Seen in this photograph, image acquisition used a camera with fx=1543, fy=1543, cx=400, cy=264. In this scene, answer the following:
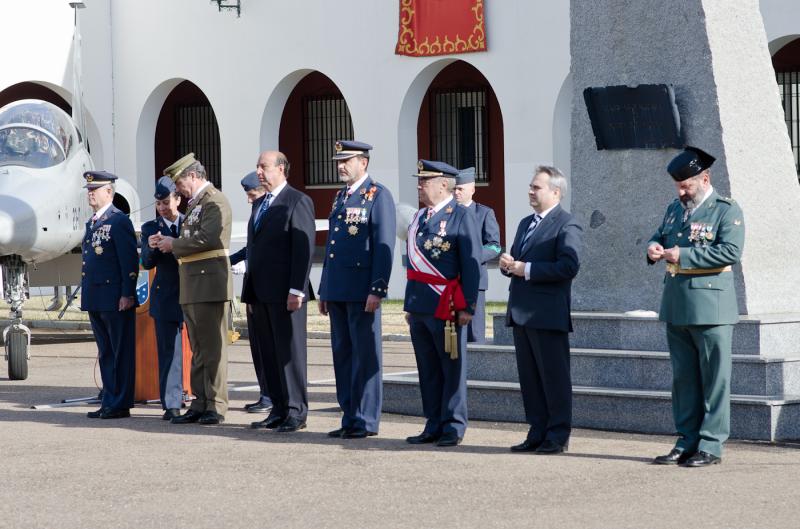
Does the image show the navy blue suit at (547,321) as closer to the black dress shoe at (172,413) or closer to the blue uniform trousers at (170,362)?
the black dress shoe at (172,413)

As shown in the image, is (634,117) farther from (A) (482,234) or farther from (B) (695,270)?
(B) (695,270)

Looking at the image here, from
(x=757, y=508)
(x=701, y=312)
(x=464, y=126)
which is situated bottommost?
(x=757, y=508)

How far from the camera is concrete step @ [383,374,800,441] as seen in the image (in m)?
9.02

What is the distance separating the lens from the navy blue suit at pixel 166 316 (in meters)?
11.0

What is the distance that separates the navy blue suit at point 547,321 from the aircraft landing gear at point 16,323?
6367mm

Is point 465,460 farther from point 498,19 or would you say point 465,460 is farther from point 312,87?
point 312,87

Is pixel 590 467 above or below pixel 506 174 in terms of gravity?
below

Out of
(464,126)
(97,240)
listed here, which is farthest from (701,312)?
(464,126)

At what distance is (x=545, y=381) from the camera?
8828 millimetres

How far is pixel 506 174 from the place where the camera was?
2219 centimetres

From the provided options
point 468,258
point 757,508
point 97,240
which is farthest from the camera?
point 97,240

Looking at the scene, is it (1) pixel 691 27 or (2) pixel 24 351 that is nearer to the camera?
(1) pixel 691 27

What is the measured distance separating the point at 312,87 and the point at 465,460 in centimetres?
1990

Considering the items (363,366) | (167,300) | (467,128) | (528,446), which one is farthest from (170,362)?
(467,128)
